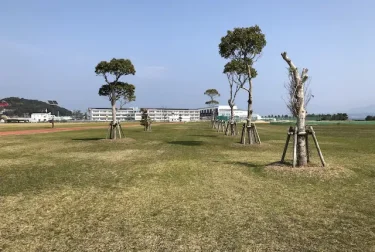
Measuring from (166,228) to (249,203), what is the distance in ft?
9.47

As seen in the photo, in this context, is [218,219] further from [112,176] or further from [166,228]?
[112,176]

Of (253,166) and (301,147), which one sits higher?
(301,147)

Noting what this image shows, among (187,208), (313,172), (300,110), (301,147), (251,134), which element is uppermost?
(300,110)

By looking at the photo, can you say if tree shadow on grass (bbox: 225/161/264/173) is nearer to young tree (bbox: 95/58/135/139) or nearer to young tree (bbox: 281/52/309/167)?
young tree (bbox: 281/52/309/167)

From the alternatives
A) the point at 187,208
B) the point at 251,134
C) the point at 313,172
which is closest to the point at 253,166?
the point at 313,172

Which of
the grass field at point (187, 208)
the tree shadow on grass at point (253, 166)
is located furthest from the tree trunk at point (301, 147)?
the tree shadow on grass at point (253, 166)

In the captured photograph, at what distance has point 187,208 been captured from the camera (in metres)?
8.01

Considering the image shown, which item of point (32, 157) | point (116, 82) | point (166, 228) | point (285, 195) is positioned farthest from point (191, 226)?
point (116, 82)

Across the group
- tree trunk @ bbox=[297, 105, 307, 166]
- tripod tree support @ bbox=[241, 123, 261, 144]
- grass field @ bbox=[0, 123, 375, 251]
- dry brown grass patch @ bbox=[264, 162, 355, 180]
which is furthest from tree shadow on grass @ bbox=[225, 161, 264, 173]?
tripod tree support @ bbox=[241, 123, 261, 144]

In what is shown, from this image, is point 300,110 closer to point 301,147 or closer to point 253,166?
point 301,147

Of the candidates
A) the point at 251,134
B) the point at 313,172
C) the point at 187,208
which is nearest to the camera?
the point at 187,208

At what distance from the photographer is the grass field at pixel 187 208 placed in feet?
19.3

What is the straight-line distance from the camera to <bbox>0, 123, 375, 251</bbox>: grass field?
231 inches

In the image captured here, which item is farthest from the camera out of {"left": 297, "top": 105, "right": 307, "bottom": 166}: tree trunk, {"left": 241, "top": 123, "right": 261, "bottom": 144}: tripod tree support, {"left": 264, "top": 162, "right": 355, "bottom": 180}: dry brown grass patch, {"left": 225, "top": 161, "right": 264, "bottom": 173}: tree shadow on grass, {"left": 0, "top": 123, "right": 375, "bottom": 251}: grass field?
{"left": 241, "top": 123, "right": 261, "bottom": 144}: tripod tree support
